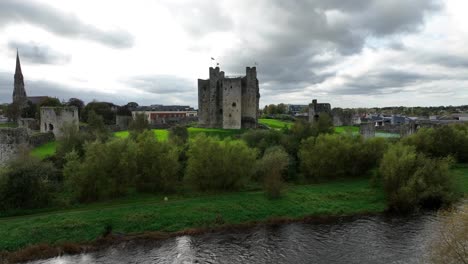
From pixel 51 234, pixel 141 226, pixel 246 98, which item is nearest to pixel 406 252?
pixel 141 226

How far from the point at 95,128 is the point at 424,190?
34.2m

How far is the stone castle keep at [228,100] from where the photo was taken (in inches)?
2046

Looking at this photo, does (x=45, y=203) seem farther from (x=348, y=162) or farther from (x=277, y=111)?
(x=277, y=111)

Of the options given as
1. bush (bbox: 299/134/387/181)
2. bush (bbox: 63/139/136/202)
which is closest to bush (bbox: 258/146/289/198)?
bush (bbox: 299/134/387/181)

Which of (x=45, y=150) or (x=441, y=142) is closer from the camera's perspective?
(x=45, y=150)

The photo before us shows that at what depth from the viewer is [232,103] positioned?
5209cm

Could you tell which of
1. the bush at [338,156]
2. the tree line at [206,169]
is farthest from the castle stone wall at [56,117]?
the bush at [338,156]

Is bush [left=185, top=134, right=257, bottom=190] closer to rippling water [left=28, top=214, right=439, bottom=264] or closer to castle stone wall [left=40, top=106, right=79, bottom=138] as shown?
rippling water [left=28, top=214, right=439, bottom=264]

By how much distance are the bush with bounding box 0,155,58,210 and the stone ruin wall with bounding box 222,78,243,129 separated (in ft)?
98.9

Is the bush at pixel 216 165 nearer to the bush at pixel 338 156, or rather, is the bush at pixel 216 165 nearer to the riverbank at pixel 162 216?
the riverbank at pixel 162 216

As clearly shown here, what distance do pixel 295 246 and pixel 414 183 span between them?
41.2ft

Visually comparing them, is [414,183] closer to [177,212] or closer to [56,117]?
[177,212]

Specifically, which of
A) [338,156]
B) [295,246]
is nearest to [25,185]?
[295,246]

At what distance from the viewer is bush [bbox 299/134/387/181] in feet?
112
